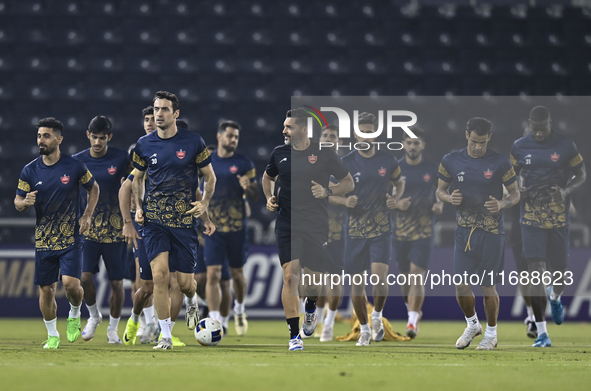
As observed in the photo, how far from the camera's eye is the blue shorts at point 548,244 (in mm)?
10430

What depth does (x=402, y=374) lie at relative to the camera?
254 inches

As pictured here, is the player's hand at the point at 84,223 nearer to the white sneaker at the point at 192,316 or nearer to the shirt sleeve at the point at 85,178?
the shirt sleeve at the point at 85,178

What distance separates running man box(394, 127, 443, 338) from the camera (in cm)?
1244

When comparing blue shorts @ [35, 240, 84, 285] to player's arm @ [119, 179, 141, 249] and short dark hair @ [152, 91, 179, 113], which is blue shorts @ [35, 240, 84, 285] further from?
short dark hair @ [152, 91, 179, 113]

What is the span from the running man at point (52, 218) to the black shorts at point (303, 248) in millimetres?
2325

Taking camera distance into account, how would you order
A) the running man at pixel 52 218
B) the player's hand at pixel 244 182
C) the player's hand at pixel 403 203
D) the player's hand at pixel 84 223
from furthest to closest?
the player's hand at pixel 244 182, the player's hand at pixel 403 203, the player's hand at pixel 84 223, the running man at pixel 52 218

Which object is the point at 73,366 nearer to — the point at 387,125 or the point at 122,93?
the point at 387,125

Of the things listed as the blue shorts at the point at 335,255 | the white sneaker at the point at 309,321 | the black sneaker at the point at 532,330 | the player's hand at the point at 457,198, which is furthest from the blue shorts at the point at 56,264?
the black sneaker at the point at 532,330

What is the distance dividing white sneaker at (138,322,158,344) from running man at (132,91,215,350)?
1594mm

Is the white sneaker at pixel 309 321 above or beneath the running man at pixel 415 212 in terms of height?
beneath

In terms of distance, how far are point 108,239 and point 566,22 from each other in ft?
48.6

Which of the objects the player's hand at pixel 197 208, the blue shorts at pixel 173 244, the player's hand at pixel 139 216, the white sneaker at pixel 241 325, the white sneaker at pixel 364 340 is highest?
the player's hand at pixel 197 208

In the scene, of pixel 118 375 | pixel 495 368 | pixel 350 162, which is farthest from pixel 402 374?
pixel 350 162

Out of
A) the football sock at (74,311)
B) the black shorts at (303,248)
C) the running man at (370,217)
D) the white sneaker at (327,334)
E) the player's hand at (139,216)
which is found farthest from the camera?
the white sneaker at (327,334)
